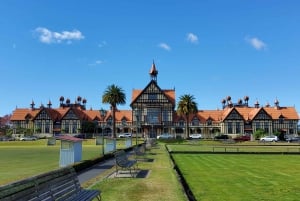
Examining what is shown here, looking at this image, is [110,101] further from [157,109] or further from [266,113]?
[266,113]

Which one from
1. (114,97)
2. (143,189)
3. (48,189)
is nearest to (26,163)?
(143,189)

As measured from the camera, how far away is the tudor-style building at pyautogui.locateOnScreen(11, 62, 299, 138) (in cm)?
11406

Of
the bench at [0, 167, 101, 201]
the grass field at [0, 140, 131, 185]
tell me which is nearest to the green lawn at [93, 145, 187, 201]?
the bench at [0, 167, 101, 201]

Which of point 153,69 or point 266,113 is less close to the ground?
point 153,69

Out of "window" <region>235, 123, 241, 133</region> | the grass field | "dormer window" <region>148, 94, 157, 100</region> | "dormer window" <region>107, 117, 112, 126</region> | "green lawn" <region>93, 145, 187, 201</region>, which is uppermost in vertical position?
"dormer window" <region>148, 94, 157, 100</region>

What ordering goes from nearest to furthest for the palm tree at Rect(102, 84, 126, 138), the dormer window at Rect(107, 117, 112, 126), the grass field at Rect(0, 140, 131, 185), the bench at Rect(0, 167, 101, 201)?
1. the bench at Rect(0, 167, 101, 201)
2. the grass field at Rect(0, 140, 131, 185)
3. the palm tree at Rect(102, 84, 126, 138)
4. the dormer window at Rect(107, 117, 112, 126)

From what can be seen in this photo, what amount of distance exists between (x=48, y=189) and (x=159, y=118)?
106 meters

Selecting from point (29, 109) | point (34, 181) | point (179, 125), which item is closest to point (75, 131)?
point (29, 109)

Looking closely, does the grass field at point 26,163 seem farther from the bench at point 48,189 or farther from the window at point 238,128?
the window at point 238,128

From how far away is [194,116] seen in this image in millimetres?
128750

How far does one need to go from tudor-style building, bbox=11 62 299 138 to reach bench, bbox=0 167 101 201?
103 m

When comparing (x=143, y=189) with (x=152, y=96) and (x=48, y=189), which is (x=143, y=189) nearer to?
(x=48, y=189)

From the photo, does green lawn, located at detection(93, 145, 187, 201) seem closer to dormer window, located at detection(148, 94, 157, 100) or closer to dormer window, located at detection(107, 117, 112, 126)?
dormer window, located at detection(148, 94, 157, 100)

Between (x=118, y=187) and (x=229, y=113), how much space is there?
111m
